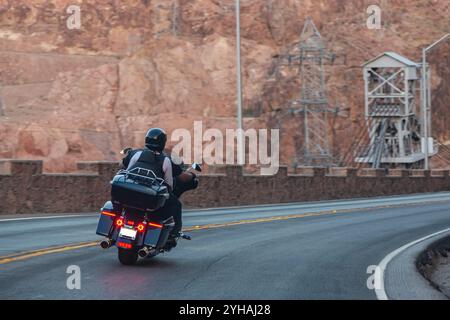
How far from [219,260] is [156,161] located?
6.80 ft

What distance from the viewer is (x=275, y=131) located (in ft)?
306

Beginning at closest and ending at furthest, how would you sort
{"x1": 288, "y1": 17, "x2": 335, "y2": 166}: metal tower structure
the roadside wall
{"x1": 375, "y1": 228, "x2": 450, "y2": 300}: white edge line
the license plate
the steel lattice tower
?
{"x1": 375, "y1": 228, "x2": 450, "y2": 300}: white edge line, the license plate, the roadside wall, {"x1": 288, "y1": 17, "x2": 335, "y2": 166}: metal tower structure, the steel lattice tower

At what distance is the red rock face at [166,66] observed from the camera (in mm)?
93312

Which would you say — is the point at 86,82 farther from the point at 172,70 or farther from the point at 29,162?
the point at 29,162

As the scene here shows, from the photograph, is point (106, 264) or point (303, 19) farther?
point (303, 19)

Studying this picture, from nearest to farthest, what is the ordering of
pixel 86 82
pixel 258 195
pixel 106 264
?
pixel 106 264 < pixel 258 195 < pixel 86 82

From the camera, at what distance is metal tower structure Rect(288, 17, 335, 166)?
8631cm

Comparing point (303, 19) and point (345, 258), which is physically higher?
point (303, 19)

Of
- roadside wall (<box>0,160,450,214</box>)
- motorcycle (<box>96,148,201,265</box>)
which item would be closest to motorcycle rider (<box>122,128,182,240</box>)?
motorcycle (<box>96,148,201,265</box>)

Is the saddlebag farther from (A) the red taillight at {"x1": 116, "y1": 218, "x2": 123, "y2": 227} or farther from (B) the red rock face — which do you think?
(B) the red rock face

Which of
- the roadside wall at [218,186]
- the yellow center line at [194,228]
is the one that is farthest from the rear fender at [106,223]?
the roadside wall at [218,186]

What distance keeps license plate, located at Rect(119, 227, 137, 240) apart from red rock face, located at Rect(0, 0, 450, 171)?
7529 centimetres

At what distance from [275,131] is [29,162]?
67.6 m
